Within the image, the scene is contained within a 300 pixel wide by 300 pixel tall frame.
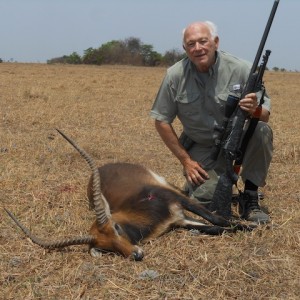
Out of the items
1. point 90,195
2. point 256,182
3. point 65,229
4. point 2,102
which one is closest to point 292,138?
point 256,182

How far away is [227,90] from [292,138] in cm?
373

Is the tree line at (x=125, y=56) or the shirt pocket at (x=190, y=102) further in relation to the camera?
the tree line at (x=125, y=56)

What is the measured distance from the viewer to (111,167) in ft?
18.2

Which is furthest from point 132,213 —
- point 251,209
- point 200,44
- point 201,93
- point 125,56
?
point 125,56

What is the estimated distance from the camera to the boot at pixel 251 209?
449 cm

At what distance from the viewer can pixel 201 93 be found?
4.90 meters

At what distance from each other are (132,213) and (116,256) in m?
0.68

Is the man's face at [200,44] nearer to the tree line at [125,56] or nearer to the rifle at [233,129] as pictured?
the rifle at [233,129]

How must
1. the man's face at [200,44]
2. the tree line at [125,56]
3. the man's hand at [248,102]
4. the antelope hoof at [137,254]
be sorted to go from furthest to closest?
the tree line at [125,56], the man's face at [200,44], the man's hand at [248,102], the antelope hoof at [137,254]

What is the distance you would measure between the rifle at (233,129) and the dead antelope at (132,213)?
0.17m

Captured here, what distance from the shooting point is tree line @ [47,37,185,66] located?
1938 inches

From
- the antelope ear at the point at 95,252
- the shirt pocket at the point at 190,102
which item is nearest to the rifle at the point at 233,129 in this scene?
the shirt pocket at the point at 190,102

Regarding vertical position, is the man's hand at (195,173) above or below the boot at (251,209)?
above

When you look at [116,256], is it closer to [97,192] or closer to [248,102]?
[97,192]
